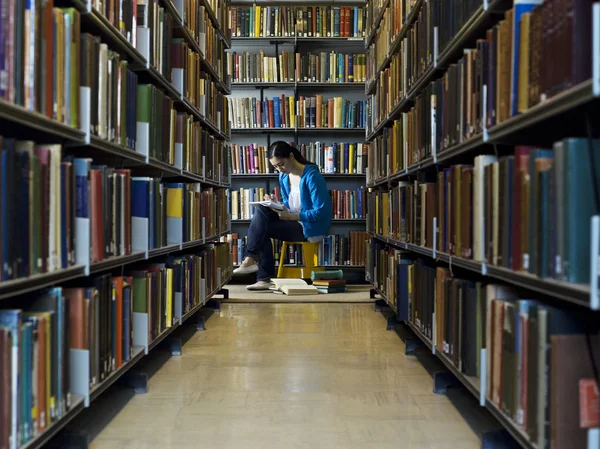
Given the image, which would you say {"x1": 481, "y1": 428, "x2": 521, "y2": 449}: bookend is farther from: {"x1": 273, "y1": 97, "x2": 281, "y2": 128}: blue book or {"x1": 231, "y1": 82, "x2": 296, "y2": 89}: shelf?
{"x1": 231, "y1": 82, "x2": 296, "y2": 89}: shelf

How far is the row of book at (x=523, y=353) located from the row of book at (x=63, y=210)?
1.10 meters

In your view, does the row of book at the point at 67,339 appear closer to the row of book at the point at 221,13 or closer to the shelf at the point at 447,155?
the shelf at the point at 447,155

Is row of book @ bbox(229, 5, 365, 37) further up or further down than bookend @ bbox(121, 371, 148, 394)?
further up

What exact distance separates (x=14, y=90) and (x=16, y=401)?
0.65m

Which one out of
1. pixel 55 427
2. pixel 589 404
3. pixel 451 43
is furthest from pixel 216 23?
pixel 589 404

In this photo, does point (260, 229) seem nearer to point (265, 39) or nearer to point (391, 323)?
point (391, 323)

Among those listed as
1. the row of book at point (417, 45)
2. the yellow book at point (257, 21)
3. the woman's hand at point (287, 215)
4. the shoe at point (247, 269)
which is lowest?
the shoe at point (247, 269)

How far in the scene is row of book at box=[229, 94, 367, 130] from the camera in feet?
18.8

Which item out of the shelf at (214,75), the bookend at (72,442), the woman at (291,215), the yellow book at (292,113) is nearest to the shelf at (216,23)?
the shelf at (214,75)

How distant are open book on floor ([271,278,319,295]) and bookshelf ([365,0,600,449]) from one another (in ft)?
6.66

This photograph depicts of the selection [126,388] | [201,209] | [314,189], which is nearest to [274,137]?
[314,189]

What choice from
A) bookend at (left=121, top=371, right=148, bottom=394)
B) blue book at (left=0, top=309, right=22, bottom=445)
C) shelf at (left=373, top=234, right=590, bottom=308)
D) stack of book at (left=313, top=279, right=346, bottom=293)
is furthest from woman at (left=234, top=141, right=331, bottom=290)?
blue book at (left=0, top=309, right=22, bottom=445)

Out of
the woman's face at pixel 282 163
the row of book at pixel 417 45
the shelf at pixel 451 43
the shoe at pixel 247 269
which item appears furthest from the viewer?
the shoe at pixel 247 269

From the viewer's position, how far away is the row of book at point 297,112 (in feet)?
18.8
